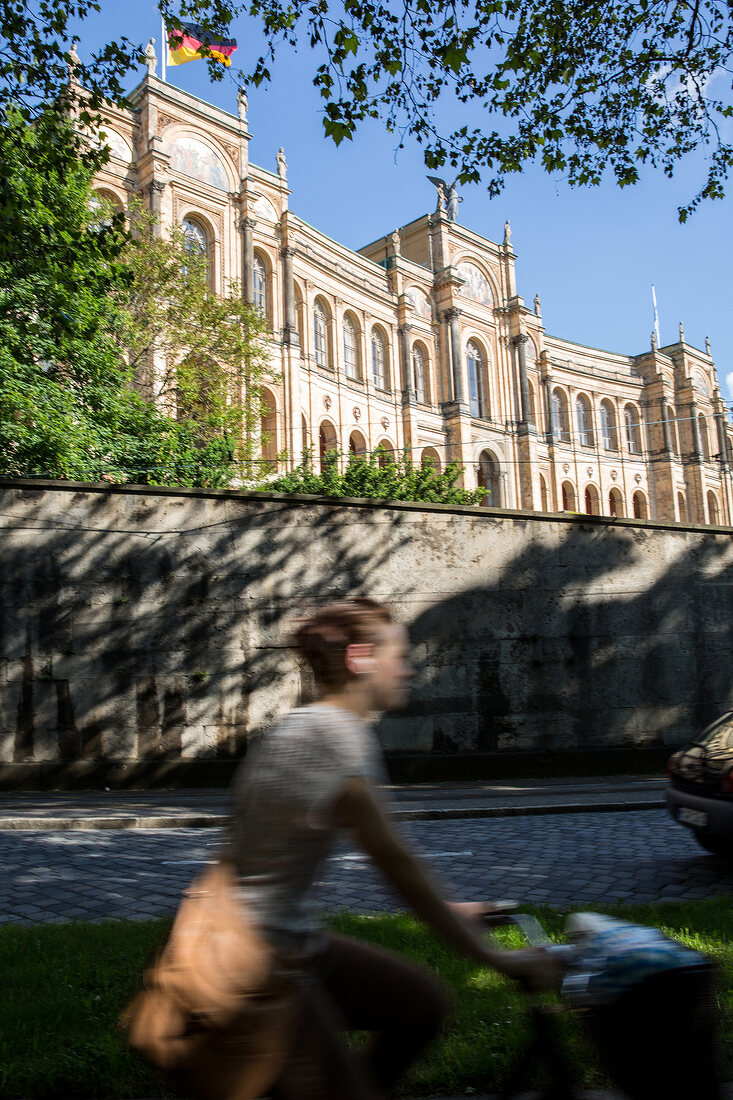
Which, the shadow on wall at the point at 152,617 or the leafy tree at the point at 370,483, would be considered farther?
the leafy tree at the point at 370,483

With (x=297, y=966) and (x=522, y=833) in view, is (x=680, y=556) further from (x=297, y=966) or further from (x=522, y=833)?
(x=297, y=966)

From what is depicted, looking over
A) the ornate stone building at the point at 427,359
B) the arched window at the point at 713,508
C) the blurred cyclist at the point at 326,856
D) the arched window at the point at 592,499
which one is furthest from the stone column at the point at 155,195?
the arched window at the point at 713,508

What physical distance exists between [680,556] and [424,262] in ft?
126

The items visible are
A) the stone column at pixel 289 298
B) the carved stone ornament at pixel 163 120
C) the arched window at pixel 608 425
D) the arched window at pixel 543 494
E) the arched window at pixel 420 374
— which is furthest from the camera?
the arched window at pixel 608 425

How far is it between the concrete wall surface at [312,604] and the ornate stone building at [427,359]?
53.9 feet

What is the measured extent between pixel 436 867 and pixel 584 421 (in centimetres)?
5294

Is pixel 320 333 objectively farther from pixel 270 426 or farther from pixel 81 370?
pixel 81 370

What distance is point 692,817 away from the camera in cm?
652

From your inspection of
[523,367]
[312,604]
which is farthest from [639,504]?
[312,604]

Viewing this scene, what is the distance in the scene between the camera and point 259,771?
5.87 ft

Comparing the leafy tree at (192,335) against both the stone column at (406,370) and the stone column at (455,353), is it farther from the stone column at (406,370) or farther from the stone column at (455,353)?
the stone column at (455,353)

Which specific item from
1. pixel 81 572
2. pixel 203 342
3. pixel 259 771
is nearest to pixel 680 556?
pixel 81 572

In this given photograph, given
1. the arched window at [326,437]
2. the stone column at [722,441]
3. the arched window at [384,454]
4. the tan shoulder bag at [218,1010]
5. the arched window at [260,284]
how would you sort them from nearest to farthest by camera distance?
the tan shoulder bag at [218,1010] < the arched window at [260,284] < the arched window at [326,437] < the arched window at [384,454] < the stone column at [722,441]

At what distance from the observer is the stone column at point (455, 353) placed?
46188 millimetres
